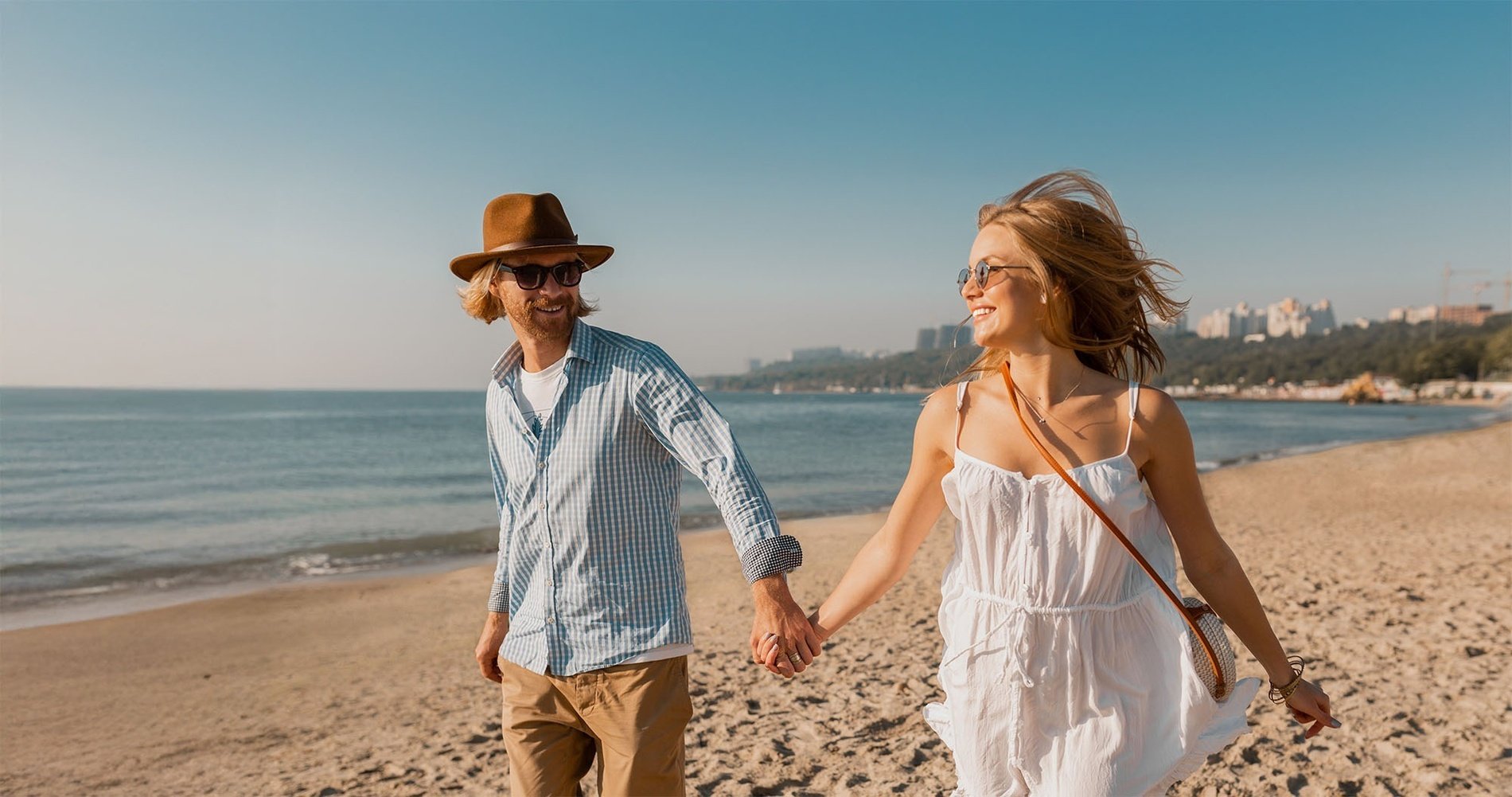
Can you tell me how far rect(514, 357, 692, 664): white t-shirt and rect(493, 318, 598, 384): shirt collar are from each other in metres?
0.04

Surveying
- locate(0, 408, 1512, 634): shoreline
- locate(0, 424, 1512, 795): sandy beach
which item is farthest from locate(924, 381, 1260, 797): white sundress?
locate(0, 408, 1512, 634): shoreline

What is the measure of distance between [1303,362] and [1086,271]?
123038 mm

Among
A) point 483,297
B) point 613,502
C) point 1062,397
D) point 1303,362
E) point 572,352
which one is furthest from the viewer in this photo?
point 1303,362

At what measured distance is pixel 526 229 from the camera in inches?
100

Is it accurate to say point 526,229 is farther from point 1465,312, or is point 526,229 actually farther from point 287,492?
point 1465,312

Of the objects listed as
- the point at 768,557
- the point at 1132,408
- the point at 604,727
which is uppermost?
the point at 1132,408

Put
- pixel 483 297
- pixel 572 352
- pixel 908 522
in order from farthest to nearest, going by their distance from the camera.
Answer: pixel 483 297 → pixel 572 352 → pixel 908 522

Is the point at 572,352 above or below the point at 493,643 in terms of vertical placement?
above

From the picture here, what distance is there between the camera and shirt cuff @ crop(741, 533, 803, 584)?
86.4 inches

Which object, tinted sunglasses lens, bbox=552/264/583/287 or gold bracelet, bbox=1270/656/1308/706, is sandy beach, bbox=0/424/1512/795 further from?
tinted sunglasses lens, bbox=552/264/583/287

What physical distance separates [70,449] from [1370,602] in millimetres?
47806

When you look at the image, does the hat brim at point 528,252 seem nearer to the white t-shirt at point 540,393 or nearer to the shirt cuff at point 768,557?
the white t-shirt at point 540,393

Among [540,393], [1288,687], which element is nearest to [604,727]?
[540,393]

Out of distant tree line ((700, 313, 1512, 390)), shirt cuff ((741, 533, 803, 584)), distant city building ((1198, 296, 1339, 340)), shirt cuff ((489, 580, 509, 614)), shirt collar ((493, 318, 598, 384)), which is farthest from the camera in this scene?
distant city building ((1198, 296, 1339, 340))
